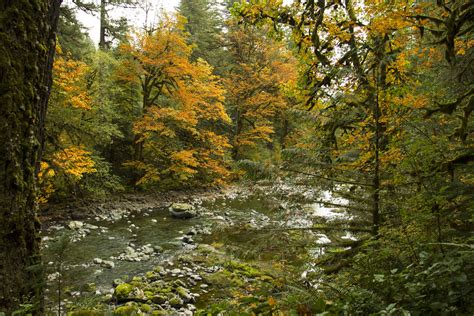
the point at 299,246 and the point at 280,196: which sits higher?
the point at 280,196

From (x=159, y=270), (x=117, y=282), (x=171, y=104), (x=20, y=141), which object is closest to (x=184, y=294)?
(x=159, y=270)

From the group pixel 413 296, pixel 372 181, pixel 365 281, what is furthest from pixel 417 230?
pixel 372 181

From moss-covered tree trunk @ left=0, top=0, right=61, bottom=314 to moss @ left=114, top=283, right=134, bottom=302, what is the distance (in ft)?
12.6

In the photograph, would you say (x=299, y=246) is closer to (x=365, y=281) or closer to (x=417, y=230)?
(x=365, y=281)

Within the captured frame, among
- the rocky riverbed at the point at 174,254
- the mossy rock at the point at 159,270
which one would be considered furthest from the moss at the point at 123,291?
the mossy rock at the point at 159,270

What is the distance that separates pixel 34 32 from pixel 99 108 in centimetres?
1004

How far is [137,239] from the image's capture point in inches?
368

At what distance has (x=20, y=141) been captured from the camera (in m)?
2.31

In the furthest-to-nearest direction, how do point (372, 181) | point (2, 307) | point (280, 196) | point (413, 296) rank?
point (280, 196) < point (372, 181) < point (2, 307) < point (413, 296)

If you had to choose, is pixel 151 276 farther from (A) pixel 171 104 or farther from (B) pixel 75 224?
(A) pixel 171 104

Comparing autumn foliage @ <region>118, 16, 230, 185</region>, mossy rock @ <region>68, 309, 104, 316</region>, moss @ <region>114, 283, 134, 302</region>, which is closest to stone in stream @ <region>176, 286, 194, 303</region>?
moss @ <region>114, 283, 134, 302</region>

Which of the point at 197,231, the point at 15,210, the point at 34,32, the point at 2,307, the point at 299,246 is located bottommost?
the point at 197,231

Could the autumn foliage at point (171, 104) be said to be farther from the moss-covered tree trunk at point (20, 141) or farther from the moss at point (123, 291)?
the moss-covered tree trunk at point (20, 141)

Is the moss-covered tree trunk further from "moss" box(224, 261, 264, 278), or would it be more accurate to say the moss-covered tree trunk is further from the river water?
"moss" box(224, 261, 264, 278)
